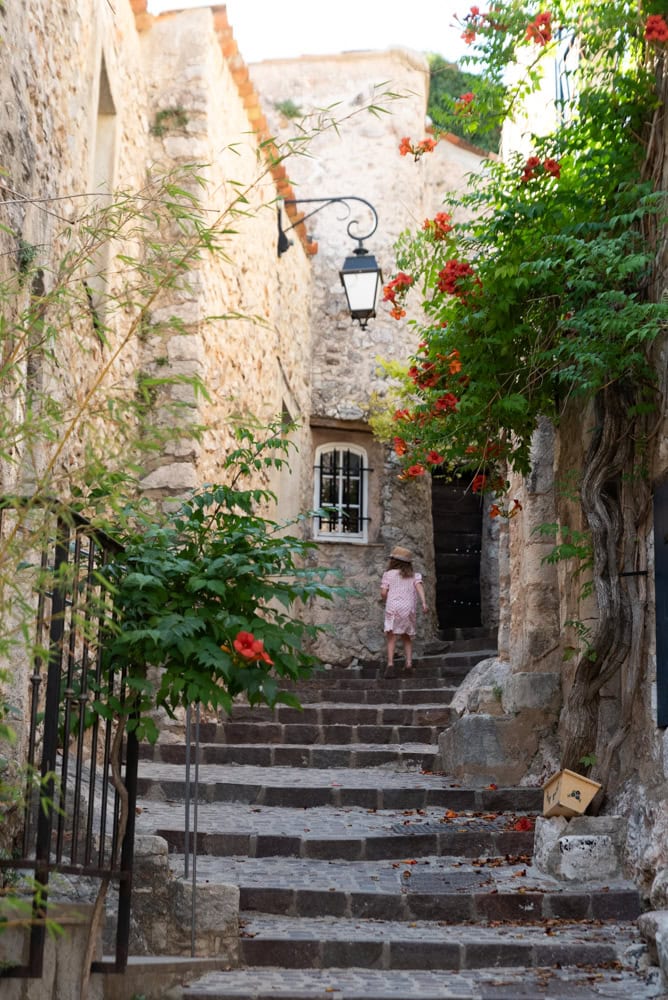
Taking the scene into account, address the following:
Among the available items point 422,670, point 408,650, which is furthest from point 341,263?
point 422,670

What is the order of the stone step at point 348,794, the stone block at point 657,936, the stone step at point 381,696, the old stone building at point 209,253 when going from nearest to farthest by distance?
the old stone building at point 209,253, the stone block at point 657,936, the stone step at point 348,794, the stone step at point 381,696

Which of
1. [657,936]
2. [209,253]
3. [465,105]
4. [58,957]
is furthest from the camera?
[209,253]

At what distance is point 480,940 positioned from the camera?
4.58m

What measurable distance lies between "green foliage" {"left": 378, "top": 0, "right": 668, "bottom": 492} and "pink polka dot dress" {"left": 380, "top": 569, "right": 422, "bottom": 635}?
4.73 metres

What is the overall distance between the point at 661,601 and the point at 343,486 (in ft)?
30.7

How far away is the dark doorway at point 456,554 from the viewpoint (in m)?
15.1

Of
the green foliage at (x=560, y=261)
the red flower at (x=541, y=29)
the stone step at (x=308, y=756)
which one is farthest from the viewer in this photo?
the stone step at (x=308, y=756)

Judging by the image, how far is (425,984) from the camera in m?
4.21

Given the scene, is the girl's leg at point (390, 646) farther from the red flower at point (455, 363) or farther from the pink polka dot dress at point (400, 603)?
the red flower at point (455, 363)

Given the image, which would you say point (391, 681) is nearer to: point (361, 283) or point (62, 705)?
point (361, 283)

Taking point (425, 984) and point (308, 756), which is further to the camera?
point (308, 756)

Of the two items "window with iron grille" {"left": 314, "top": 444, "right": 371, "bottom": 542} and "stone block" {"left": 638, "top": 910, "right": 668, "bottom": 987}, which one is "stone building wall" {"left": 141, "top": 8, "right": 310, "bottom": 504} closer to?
"window with iron grille" {"left": 314, "top": 444, "right": 371, "bottom": 542}

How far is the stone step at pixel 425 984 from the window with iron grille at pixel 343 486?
380 inches

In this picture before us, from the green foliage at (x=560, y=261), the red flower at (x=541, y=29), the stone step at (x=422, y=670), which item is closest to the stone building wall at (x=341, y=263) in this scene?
the stone step at (x=422, y=670)
